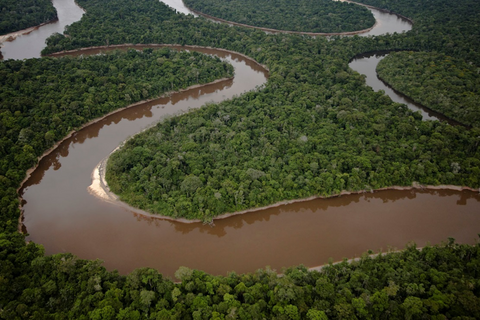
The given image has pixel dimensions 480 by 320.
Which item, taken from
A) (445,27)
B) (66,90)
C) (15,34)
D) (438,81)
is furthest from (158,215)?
(445,27)

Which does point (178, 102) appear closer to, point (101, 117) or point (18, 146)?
point (101, 117)

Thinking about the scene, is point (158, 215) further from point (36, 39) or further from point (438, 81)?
point (36, 39)

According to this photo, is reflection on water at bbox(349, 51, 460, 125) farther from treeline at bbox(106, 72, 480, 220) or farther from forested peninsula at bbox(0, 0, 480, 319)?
treeline at bbox(106, 72, 480, 220)

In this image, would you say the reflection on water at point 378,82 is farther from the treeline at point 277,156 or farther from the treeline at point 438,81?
the treeline at point 277,156

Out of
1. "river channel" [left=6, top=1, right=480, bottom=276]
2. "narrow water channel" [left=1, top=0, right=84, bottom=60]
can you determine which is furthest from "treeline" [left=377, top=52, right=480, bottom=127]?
"narrow water channel" [left=1, top=0, right=84, bottom=60]

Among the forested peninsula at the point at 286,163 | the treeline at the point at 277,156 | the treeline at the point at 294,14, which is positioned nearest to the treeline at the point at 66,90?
the forested peninsula at the point at 286,163
